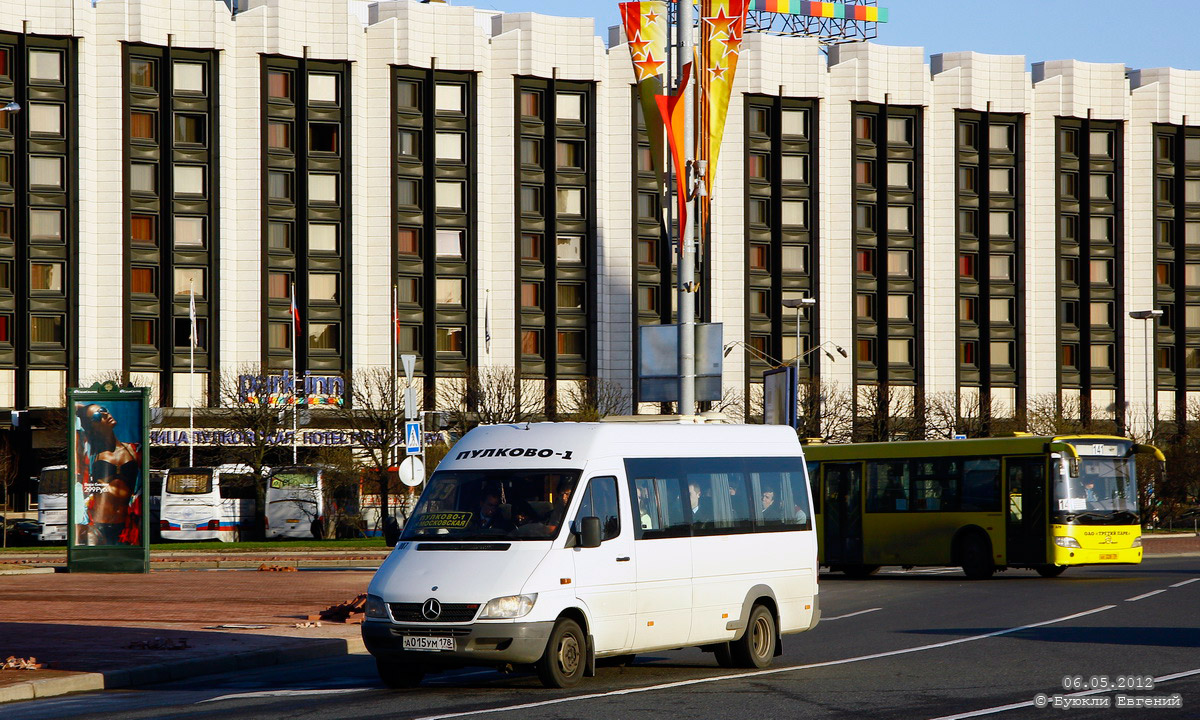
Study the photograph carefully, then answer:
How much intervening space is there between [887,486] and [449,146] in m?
47.8

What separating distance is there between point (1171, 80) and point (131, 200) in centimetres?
5740

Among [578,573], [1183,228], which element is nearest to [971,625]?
[578,573]

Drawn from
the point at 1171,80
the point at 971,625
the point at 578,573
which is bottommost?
the point at 971,625

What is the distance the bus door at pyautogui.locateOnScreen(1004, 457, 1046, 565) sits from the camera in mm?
28234

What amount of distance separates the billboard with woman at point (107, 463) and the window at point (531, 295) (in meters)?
45.9

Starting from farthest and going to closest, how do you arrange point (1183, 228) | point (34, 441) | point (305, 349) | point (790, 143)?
point (1183, 228) < point (790, 143) < point (305, 349) < point (34, 441)

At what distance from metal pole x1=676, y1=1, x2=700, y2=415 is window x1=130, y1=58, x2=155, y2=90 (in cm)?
4883

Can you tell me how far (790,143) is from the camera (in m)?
79.7

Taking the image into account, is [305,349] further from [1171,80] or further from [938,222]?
[1171,80]

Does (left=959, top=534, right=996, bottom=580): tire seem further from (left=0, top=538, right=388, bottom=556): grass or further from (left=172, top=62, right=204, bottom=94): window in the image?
(left=172, top=62, right=204, bottom=94): window

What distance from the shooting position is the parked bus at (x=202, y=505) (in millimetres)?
53562

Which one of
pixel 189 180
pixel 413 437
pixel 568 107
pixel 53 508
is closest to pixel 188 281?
pixel 189 180

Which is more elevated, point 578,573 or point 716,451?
point 716,451

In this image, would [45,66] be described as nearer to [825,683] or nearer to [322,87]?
[322,87]
